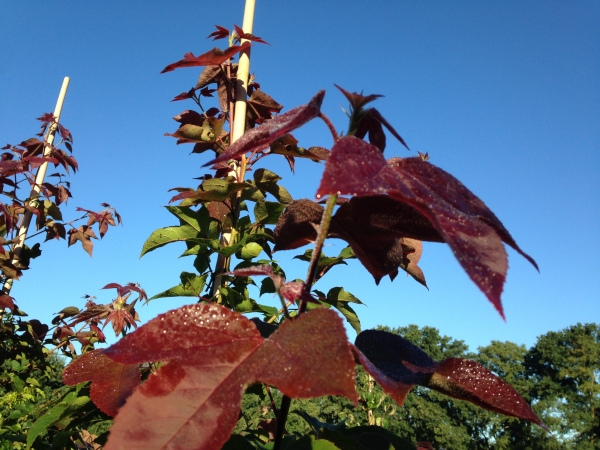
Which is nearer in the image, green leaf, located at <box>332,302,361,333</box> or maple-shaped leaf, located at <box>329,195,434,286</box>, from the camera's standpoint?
maple-shaped leaf, located at <box>329,195,434,286</box>

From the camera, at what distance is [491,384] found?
0.51 m

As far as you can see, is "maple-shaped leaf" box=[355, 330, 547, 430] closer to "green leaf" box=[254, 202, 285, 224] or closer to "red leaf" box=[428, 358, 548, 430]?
"red leaf" box=[428, 358, 548, 430]

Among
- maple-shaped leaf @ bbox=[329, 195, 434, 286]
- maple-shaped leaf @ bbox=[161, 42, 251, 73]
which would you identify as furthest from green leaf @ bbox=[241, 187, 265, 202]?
maple-shaped leaf @ bbox=[329, 195, 434, 286]

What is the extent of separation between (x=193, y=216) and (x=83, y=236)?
9.46 ft

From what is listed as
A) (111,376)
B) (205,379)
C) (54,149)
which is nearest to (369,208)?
(205,379)

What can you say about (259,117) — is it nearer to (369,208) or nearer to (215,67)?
(215,67)

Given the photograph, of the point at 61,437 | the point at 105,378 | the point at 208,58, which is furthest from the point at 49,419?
the point at 208,58

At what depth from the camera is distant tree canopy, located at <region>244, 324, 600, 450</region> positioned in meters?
29.1

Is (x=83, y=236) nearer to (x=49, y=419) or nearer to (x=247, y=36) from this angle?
(x=247, y=36)

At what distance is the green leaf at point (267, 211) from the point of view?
135 cm

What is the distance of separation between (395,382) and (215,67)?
150 cm

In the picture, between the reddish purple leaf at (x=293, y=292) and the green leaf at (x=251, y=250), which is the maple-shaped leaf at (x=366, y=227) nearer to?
the reddish purple leaf at (x=293, y=292)

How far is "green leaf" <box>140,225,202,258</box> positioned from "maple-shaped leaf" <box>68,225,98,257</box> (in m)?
2.76

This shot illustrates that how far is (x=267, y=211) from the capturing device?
4.52 feet
